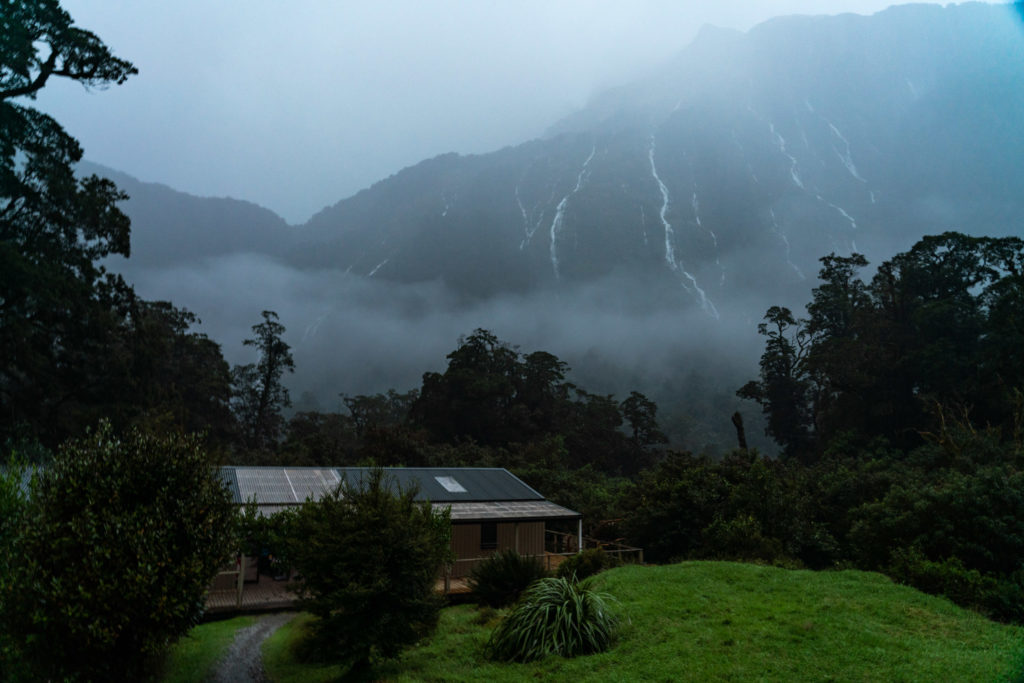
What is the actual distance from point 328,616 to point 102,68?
2598 cm

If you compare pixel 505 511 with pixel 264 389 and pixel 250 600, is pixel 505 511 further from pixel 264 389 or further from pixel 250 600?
pixel 264 389

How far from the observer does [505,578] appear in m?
15.9

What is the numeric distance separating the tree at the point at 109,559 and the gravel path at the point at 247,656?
6.45ft

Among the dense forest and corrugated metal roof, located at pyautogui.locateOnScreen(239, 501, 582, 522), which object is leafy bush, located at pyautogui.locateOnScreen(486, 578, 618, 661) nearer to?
the dense forest

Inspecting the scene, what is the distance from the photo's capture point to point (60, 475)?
979cm

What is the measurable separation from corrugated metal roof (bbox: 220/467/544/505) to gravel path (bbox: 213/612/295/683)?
462cm

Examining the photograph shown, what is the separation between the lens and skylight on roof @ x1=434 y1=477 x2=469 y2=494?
80.3ft

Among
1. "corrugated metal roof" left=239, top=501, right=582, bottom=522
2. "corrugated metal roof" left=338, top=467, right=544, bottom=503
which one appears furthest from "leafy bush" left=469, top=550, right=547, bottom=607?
"corrugated metal roof" left=338, top=467, right=544, bottom=503

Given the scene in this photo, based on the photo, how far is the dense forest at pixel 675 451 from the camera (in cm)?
1705

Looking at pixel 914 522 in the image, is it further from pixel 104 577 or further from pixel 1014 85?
pixel 1014 85

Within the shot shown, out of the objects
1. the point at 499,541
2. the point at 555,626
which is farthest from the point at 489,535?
the point at 555,626

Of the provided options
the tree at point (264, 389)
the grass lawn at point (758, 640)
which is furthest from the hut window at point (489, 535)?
the tree at point (264, 389)

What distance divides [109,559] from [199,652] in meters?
5.78

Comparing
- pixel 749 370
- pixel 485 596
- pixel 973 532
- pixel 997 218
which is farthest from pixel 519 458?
pixel 997 218
